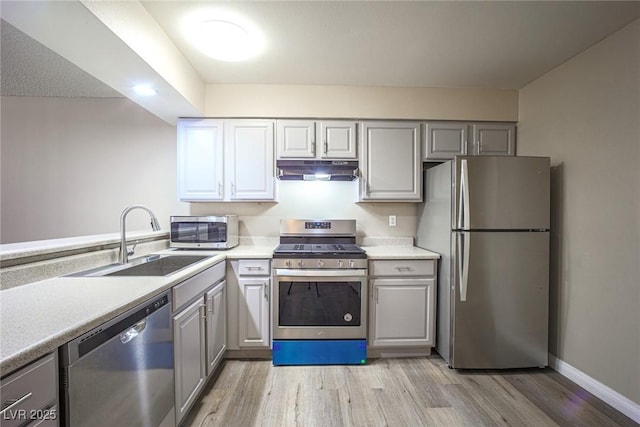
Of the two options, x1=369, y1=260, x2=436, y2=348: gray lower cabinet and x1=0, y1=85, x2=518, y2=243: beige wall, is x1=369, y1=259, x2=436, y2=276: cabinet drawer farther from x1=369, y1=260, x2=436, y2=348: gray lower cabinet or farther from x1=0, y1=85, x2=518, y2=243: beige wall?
x1=0, y1=85, x2=518, y2=243: beige wall

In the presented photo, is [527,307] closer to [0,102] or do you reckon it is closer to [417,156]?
[417,156]

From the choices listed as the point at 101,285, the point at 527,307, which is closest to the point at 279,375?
the point at 101,285

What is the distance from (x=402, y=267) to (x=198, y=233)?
71.0 inches

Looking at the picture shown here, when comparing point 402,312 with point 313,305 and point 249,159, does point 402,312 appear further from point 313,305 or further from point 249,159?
point 249,159

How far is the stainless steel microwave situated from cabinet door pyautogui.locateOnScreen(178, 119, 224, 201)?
0.94ft

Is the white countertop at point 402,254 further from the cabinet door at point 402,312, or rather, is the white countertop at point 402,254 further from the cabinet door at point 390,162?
the cabinet door at point 390,162

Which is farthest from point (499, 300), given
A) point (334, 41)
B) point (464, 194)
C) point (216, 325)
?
point (334, 41)

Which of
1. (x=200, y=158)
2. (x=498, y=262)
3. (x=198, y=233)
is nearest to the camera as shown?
(x=498, y=262)

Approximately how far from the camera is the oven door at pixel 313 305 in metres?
2.11

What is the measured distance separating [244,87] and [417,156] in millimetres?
1768

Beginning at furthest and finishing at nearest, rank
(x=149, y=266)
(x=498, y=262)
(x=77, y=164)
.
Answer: (x=77, y=164) → (x=498, y=262) → (x=149, y=266)

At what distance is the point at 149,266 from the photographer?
6.24ft

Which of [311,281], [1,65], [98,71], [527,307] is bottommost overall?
[527,307]

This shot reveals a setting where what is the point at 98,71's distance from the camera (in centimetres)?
164
